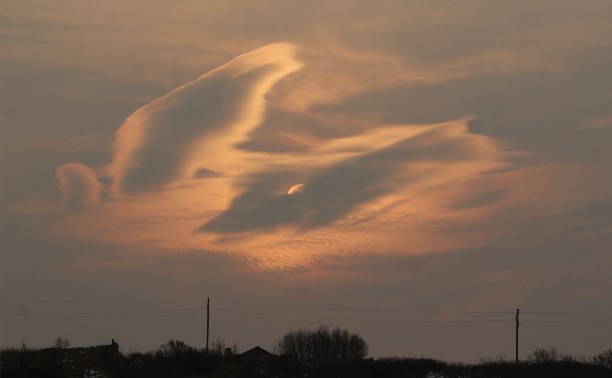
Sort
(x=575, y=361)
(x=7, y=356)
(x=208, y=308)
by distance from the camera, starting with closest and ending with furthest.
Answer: (x=7, y=356), (x=575, y=361), (x=208, y=308)

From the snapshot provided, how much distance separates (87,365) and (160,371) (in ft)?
16.2

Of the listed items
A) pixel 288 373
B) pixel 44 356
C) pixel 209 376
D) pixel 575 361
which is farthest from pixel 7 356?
pixel 575 361

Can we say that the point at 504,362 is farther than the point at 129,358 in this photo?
Yes

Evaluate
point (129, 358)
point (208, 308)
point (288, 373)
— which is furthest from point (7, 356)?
point (208, 308)

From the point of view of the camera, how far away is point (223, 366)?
7762 cm

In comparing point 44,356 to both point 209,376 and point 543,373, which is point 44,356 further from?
point 543,373

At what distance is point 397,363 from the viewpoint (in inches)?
3241

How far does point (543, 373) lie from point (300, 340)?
4335 cm

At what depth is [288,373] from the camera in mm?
76875

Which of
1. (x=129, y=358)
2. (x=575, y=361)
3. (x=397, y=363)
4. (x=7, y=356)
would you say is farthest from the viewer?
(x=575, y=361)

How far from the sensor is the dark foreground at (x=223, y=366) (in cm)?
7075

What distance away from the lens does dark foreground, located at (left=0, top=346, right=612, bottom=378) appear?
7075 cm

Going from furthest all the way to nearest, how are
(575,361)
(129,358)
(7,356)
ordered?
(575,361), (129,358), (7,356)

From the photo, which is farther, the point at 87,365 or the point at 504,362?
the point at 504,362
